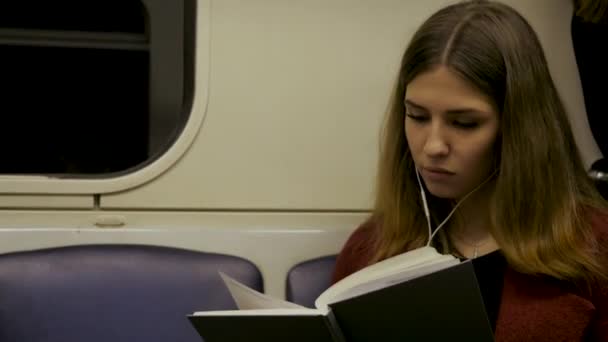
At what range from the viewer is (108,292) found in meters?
1.66

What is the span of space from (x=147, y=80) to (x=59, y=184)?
33 centimetres

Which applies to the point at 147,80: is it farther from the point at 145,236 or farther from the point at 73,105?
the point at 145,236

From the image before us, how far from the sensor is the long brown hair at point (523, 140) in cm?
130

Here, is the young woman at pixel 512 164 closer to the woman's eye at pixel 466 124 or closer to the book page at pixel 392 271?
the woman's eye at pixel 466 124

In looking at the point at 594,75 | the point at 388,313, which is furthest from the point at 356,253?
the point at 594,75

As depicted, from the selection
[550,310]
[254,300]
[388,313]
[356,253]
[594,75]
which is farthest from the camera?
[594,75]

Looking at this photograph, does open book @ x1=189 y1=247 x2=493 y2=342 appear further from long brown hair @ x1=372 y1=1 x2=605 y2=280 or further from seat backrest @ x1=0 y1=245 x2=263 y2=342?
seat backrest @ x1=0 y1=245 x2=263 y2=342

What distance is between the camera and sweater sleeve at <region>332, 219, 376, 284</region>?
1.62 m

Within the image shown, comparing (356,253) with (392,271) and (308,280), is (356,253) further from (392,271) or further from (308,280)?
(392,271)

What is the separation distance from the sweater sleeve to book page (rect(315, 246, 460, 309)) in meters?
0.47

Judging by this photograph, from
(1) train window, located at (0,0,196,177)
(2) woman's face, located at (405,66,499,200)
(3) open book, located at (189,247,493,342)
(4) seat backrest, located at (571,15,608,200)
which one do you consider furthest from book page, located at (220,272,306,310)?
(4) seat backrest, located at (571,15,608,200)

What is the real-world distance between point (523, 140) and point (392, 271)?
396 millimetres

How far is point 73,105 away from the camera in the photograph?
191 centimetres

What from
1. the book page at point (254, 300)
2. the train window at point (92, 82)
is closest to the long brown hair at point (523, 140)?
the book page at point (254, 300)
